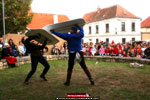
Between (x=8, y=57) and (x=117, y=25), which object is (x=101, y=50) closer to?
(x=8, y=57)

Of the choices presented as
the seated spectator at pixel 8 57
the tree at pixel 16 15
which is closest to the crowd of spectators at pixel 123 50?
the seated spectator at pixel 8 57

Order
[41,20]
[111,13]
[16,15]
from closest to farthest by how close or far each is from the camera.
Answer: [16,15] < [111,13] < [41,20]

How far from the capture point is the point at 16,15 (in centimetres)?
2509

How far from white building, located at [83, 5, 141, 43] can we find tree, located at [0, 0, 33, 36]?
2010 cm

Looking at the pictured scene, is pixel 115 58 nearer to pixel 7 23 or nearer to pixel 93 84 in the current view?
pixel 93 84

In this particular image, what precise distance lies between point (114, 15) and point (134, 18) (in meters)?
5.74

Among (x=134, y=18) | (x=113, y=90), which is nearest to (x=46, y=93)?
(x=113, y=90)

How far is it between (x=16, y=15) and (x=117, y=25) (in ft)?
75.6

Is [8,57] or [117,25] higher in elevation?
[117,25]

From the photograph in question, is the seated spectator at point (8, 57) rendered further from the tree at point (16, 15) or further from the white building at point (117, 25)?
the white building at point (117, 25)

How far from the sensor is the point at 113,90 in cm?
482

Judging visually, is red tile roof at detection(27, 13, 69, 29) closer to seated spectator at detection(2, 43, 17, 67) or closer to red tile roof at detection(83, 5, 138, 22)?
red tile roof at detection(83, 5, 138, 22)

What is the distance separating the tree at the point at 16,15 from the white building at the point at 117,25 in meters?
20.1

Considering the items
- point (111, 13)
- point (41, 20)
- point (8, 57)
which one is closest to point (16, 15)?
point (41, 20)
